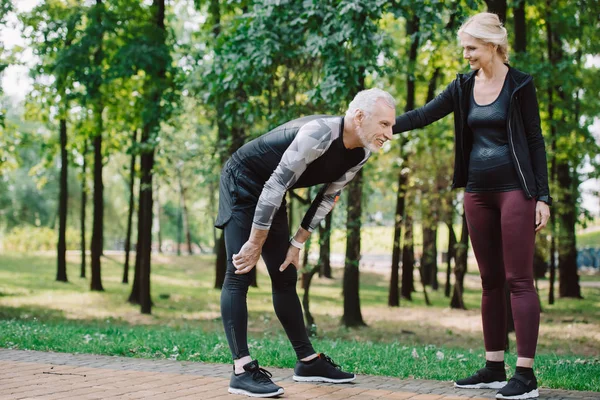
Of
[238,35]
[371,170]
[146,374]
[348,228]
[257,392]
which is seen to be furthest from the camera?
[371,170]

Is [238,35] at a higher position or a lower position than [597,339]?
higher

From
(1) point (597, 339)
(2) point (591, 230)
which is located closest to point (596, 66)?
(1) point (597, 339)

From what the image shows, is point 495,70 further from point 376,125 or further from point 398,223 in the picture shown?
point 398,223

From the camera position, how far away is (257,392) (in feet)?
13.6

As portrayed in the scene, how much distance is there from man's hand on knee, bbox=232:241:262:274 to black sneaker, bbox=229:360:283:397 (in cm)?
60

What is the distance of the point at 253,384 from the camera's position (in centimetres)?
421

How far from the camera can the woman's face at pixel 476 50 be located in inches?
174

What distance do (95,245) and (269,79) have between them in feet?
39.5

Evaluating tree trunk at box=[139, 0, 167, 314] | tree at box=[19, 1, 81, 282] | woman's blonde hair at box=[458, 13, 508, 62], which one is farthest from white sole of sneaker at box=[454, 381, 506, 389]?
tree at box=[19, 1, 81, 282]

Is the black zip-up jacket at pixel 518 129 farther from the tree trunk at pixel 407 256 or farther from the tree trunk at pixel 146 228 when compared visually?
the tree trunk at pixel 407 256

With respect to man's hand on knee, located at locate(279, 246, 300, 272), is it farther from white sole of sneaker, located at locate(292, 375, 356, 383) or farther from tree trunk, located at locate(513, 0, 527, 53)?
tree trunk, located at locate(513, 0, 527, 53)

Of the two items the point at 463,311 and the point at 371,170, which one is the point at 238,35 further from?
the point at 463,311

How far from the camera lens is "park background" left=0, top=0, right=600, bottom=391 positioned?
28.7 feet

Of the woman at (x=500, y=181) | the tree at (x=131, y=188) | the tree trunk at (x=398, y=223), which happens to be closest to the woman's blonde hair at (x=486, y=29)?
the woman at (x=500, y=181)
